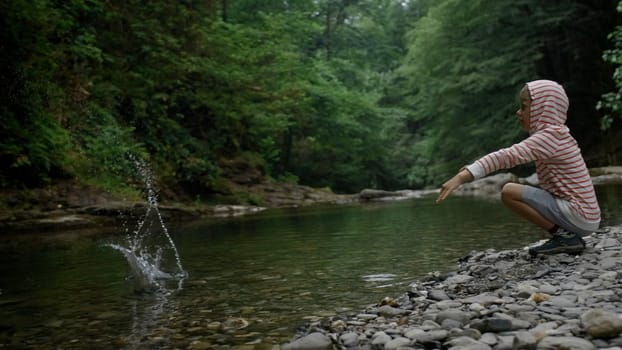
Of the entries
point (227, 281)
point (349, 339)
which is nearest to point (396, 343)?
point (349, 339)

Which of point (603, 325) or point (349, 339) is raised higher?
point (603, 325)

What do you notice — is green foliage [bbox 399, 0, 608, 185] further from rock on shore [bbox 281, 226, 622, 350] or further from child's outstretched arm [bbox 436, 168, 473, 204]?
child's outstretched arm [bbox 436, 168, 473, 204]

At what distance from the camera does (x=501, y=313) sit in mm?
2865

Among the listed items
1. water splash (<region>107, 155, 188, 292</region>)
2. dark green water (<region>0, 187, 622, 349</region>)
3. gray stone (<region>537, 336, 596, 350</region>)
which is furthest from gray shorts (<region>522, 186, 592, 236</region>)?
water splash (<region>107, 155, 188, 292</region>)

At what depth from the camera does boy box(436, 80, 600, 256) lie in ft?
13.6

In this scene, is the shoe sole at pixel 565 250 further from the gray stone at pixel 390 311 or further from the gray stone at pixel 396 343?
the gray stone at pixel 396 343

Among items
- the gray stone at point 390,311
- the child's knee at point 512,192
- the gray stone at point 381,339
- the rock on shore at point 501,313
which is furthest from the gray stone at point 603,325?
the child's knee at point 512,192

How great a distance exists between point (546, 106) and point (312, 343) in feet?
7.98

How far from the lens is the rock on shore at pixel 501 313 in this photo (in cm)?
245

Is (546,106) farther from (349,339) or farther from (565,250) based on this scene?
(349,339)

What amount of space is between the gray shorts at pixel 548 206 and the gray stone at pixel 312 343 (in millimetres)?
2171

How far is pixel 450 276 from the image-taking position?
4336mm

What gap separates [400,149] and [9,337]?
104 feet

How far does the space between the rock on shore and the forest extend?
754 centimetres
